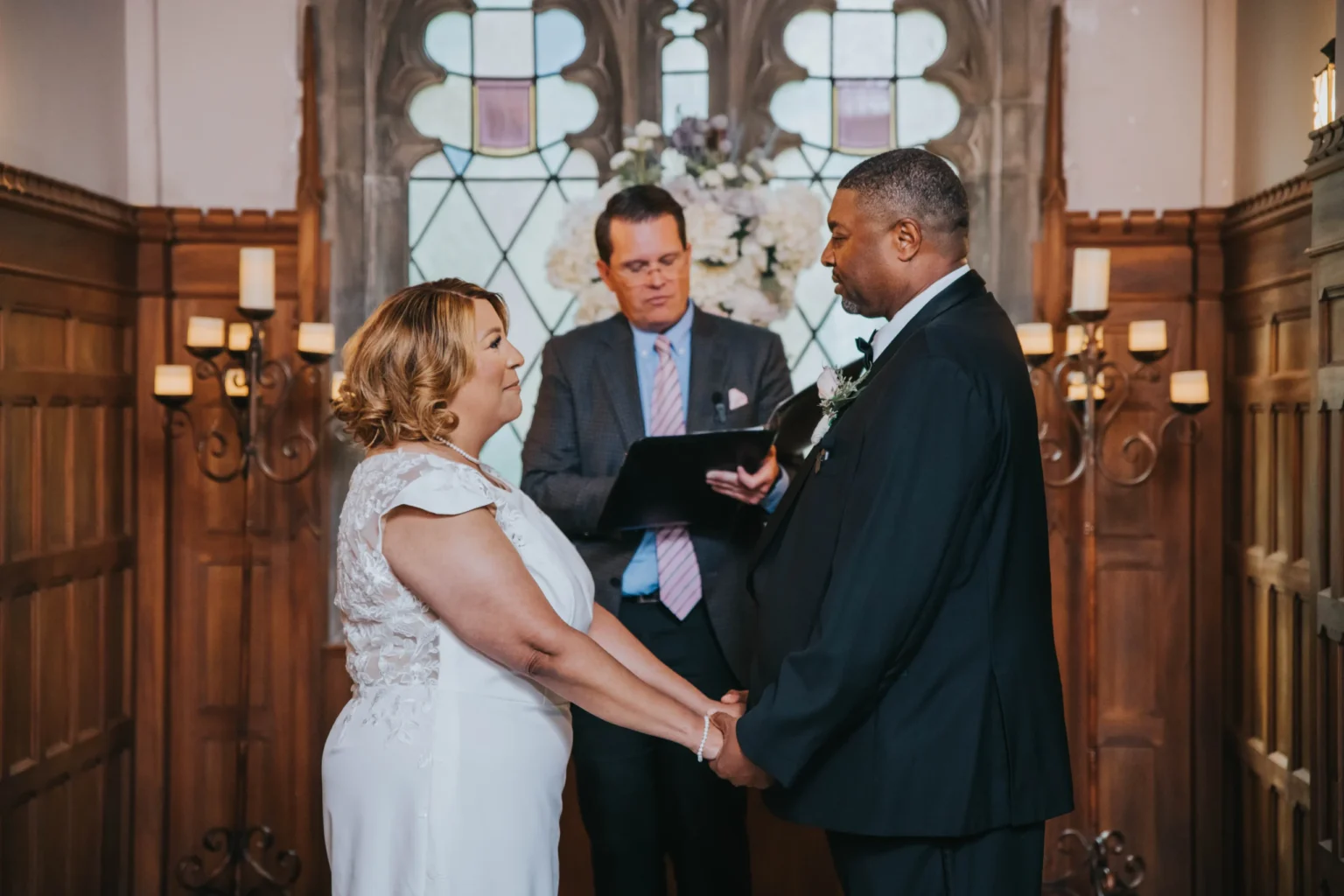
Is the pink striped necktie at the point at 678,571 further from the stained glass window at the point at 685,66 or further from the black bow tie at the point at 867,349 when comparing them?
the stained glass window at the point at 685,66

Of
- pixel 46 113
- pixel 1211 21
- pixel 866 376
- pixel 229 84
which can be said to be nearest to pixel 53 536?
pixel 46 113

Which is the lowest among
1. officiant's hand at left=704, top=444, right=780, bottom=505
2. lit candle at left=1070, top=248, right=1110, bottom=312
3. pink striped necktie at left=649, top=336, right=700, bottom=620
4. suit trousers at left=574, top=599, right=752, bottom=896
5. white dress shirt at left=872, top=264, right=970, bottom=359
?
suit trousers at left=574, top=599, right=752, bottom=896

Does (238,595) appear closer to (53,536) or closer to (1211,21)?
(53,536)

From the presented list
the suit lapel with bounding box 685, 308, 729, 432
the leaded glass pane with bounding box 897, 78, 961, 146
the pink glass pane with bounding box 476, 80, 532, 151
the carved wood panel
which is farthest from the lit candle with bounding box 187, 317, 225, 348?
the carved wood panel

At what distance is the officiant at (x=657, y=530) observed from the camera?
111 inches

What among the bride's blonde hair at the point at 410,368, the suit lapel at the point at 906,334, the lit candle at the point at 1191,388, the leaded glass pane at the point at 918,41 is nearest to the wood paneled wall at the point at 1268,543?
the lit candle at the point at 1191,388

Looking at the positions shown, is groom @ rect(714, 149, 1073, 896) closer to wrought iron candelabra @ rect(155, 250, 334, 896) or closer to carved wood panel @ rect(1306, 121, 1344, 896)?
carved wood panel @ rect(1306, 121, 1344, 896)

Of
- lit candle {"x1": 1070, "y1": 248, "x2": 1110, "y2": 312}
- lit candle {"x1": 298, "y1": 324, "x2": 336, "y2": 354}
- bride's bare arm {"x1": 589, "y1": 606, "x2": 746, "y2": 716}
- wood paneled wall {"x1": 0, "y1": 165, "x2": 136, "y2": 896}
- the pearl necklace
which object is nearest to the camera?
the pearl necklace

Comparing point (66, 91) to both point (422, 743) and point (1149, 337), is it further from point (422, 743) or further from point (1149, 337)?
point (1149, 337)

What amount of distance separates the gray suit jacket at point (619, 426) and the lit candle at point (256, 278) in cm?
115

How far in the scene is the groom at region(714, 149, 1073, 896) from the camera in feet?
5.93

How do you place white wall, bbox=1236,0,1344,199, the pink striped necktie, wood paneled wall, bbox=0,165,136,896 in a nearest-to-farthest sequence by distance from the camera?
the pink striped necktie → wood paneled wall, bbox=0,165,136,896 → white wall, bbox=1236,0,1344,199

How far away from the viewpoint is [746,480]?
2.62 meters

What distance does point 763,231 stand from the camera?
3234 mm
